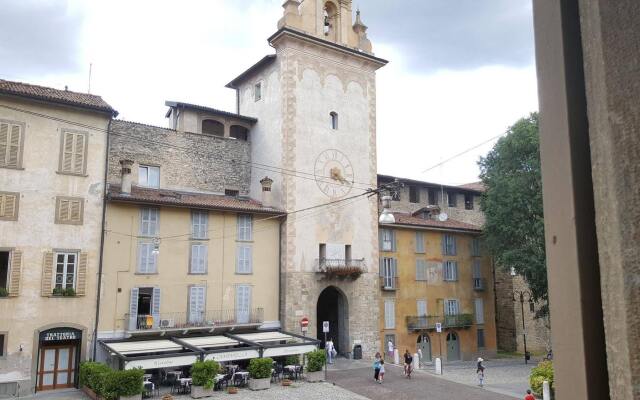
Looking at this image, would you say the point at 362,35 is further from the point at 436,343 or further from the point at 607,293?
the point at 607,293

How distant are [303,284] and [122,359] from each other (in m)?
12.0

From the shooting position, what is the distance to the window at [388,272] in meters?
36.0

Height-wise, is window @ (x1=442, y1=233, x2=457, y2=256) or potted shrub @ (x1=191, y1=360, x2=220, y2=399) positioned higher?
window @ (x1=442, y1=233, x2=457, y2=256)

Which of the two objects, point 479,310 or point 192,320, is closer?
point 192,320

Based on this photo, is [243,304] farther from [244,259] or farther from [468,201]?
[468,201]

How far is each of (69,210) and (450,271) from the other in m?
25.9

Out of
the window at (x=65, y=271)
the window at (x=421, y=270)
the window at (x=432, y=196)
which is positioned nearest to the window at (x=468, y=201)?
the window at (x=432, y=196)

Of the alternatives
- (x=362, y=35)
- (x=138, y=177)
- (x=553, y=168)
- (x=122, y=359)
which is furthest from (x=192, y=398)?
(x=362, y=35)

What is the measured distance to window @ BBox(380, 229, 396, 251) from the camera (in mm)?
36531

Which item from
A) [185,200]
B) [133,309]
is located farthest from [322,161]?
[133,309]

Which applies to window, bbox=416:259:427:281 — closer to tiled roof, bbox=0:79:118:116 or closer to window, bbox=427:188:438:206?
window, bbox=427:188:438:206

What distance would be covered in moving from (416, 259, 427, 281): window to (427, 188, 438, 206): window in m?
7.08

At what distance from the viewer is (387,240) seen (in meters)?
36.7

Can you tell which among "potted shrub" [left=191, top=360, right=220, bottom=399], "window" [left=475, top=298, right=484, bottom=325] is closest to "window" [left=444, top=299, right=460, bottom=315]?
"window" [left=475, top=298, right=484, bottom=325]
